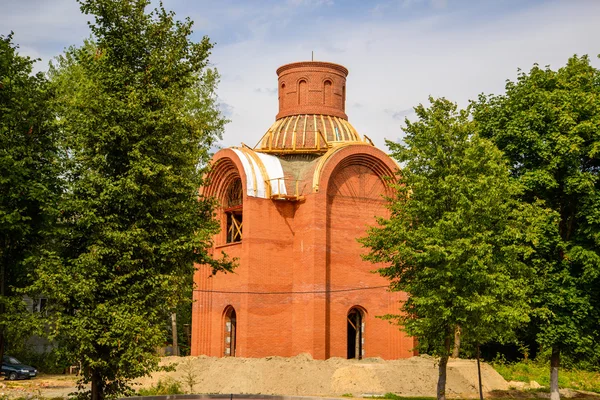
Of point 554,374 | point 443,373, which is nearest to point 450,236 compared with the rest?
point 443,373

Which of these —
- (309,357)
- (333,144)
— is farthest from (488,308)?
(333,144)

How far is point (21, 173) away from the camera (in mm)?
16688

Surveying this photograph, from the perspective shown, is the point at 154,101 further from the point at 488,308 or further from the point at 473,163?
the point at 488,308

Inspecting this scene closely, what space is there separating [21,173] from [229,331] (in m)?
17.4

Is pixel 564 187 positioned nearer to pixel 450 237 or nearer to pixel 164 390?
pixel 450 237

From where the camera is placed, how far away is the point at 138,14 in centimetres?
1656

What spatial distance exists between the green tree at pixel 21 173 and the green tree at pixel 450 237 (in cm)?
918

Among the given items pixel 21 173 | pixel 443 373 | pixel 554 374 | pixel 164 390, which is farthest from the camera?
pixel 554 374

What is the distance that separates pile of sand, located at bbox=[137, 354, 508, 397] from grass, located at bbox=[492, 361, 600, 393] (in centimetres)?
158

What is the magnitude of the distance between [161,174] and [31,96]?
466cm

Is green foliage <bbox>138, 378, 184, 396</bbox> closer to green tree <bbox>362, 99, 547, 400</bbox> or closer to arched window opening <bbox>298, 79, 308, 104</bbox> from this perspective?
green tree <bbox>362, 99, 547, 400</bbox>

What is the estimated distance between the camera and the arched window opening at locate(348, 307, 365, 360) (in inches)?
1221

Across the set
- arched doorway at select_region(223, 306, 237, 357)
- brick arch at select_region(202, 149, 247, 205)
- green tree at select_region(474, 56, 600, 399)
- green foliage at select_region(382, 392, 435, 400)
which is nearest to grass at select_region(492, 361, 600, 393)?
green tree at select_region(474, 56, 600, 399)

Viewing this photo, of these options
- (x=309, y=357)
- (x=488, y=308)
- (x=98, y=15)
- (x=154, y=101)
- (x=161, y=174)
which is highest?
(x=98, y=15)
